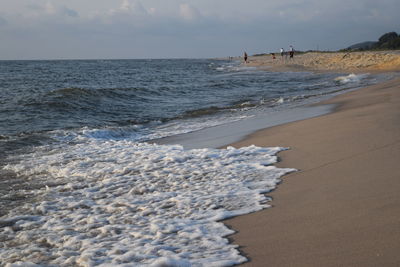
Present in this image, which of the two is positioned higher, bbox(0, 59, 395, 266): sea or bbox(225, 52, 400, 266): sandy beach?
bbox(225, 52, 400, 266): sandy beach

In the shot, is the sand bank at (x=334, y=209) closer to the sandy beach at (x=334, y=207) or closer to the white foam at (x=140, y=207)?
the sandy beach at (x=334, y=207)

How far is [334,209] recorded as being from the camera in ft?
11.2

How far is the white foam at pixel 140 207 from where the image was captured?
3141 mm

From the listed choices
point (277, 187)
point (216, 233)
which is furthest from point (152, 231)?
point (277, 187)

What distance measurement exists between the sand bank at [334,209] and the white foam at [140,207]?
0.79 feet

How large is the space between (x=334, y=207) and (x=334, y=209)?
5 cm

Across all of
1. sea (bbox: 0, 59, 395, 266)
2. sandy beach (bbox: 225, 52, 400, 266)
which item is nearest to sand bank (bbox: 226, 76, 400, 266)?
sandy beach (bbox: 225, 52, 400, 266)

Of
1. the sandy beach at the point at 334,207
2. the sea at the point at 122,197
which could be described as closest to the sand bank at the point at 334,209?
the sandy beach at the point at 334,207

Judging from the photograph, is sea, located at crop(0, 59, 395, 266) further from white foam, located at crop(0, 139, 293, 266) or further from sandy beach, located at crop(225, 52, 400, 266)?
sandy beach, located at crop(225, 52, 400, 266)

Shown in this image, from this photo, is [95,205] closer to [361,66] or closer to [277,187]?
[277,187]

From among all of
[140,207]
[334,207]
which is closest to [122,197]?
[140,207]

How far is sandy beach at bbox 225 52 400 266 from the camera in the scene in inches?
106

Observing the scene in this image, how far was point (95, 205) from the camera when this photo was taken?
4.43m

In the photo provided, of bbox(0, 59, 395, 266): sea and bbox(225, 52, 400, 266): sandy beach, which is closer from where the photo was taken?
bbox(225, 52, 400, 266): sandy beach
